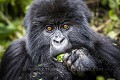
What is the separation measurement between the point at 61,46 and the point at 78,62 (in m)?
0.33

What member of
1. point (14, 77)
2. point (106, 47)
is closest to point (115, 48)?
point (106, 47)

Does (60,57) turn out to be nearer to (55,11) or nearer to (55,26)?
(55,26)

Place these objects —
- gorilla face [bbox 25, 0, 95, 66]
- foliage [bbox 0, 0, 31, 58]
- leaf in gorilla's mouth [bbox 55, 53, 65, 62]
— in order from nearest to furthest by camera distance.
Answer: leaf in gorilla's mouth [bbox 55, 53, 65, 62] < gorilla face [bbox 25, 0, 95, 66] < foliage [bbox 0, 0, 31, 58]

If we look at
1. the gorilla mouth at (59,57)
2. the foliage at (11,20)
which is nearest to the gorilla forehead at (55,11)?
the gorilla mouth at (59,57)

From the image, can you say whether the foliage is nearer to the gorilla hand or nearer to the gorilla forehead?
the gorilla forehead

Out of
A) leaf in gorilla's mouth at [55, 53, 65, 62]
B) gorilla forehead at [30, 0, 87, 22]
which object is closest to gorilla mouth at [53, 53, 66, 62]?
leaf in gorilla's mouth at [55, 53, 65, 62]

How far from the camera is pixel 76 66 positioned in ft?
19.4

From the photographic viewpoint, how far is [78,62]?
235 inches

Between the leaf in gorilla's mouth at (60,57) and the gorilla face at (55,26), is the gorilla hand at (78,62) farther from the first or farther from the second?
the gorilla face at (55,26)

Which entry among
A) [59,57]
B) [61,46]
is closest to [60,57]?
[59,57]

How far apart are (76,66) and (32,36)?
3.14 ft

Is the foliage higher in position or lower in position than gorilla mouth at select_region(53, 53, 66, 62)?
higher

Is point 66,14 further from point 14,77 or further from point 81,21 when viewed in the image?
point 14,77

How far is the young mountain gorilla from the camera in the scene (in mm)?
6121
